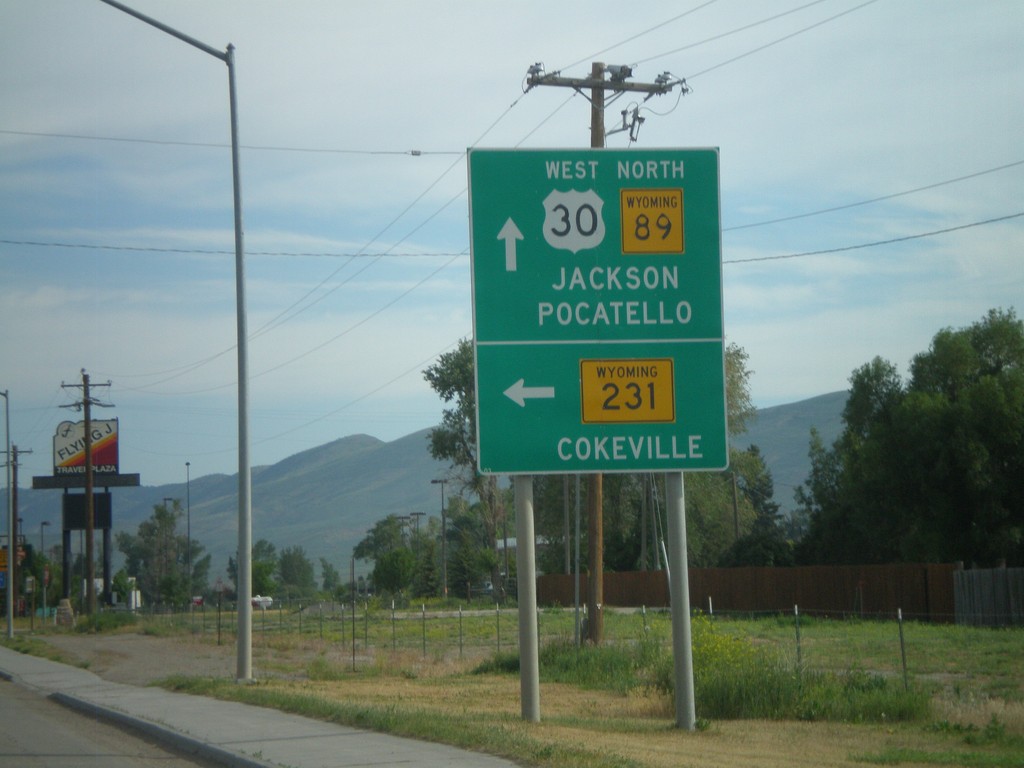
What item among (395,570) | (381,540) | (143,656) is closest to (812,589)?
(143,656)

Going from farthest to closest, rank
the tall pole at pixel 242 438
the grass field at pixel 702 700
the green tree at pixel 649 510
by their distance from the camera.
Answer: the green tree at pixel 649 510
the tall pole at pixel 242 438
the grass field at pixel 702 700

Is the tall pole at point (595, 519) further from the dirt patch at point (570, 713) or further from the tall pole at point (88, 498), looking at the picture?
the tall pole at point (88, 498)

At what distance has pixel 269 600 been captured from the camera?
9531 cm

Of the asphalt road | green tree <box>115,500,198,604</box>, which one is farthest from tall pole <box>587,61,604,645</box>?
green tree <box>115,500,198,604</box>

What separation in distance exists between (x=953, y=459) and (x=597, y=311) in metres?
36.6

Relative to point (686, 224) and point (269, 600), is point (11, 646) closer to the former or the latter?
point (686, 224)

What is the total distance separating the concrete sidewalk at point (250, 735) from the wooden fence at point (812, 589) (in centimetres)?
2511

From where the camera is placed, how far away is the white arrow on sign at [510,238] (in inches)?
524

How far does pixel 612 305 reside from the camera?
43.6 ft

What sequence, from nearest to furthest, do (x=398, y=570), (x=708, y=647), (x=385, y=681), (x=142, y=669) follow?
1. (x=708, y=647)
2. (x=385, y=681)
3. (x=142, y=669)
4. (x=398, y=570)

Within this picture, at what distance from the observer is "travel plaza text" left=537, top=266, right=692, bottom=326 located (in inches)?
522

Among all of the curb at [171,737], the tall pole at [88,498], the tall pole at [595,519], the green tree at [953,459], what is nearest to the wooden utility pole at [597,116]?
the tall pole at [595,519]

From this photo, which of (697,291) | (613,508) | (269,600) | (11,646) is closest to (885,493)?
(613,508)

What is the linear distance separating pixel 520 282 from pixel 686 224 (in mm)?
2006
